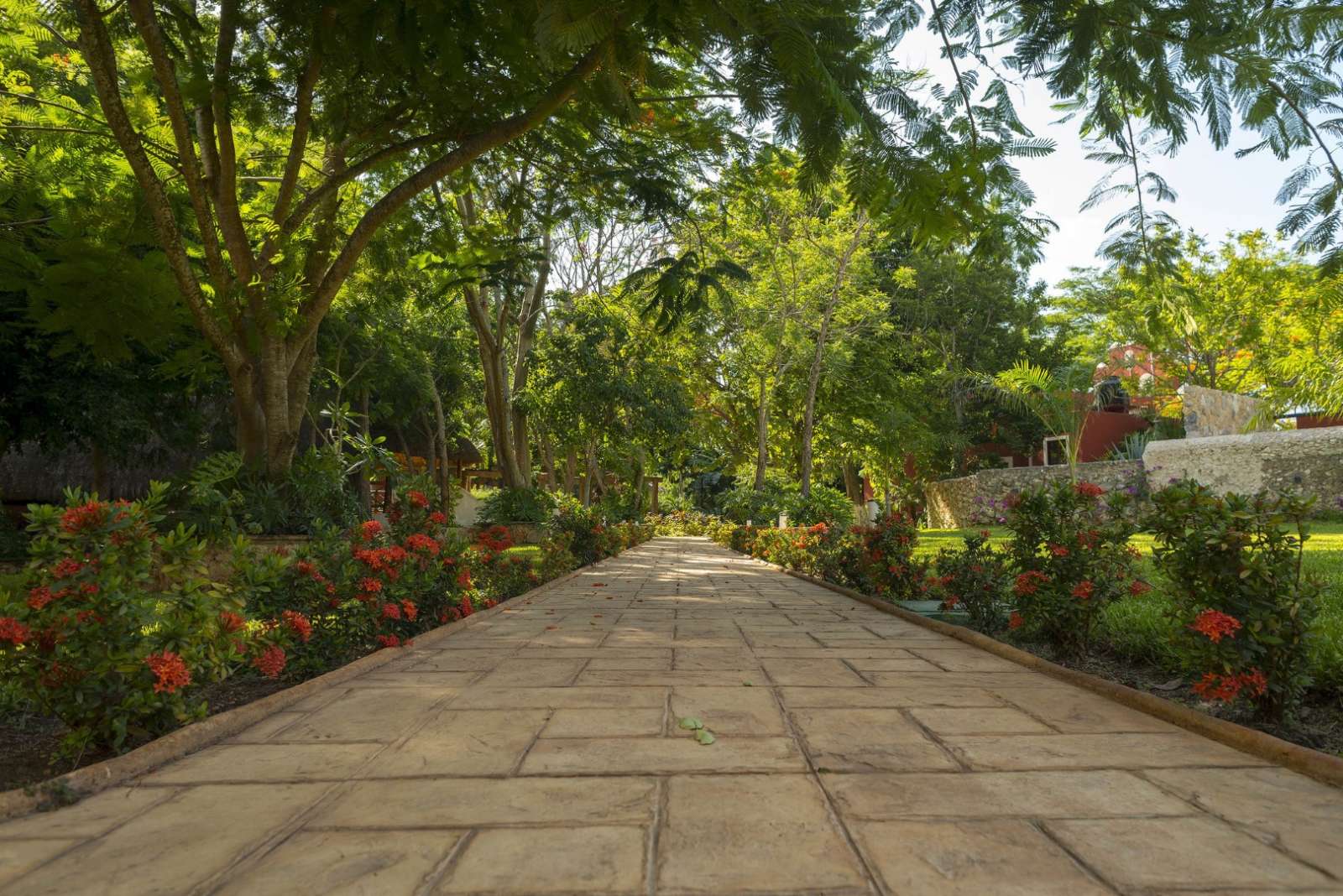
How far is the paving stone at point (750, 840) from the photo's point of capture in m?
1.84

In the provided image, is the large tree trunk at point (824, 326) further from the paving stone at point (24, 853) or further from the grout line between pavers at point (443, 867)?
the paving stone at point (24, 853)

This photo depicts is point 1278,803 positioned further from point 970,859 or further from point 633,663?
point 633,663

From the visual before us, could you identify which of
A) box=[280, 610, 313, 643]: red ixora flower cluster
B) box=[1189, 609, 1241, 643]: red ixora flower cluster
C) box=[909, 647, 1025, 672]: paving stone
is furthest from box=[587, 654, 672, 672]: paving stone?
box=[1189, 609, 1241, 643]: red ixora flower cluster

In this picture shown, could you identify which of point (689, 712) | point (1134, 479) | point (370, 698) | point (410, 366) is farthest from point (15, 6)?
point (1134, 479)

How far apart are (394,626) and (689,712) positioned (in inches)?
100

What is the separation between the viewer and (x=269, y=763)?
2.77m

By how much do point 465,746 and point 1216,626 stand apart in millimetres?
3000

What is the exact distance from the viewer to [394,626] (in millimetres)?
5043

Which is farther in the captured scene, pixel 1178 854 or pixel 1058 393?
pixel 1058 393

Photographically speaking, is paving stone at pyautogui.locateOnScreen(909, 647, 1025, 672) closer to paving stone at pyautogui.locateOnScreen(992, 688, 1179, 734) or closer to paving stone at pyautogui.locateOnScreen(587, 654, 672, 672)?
paving stone at pyautogui.locateOnScreen(992, 688, 1179, 734)

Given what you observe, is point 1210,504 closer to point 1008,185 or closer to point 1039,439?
point 1008,185

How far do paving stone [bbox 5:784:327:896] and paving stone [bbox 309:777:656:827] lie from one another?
184mm

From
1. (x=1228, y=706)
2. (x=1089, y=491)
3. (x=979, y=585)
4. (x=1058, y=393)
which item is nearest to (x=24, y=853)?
(x=1228, y=706)

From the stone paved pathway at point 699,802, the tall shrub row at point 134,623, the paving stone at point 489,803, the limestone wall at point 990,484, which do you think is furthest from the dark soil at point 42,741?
the limestone wall at point 990,484
